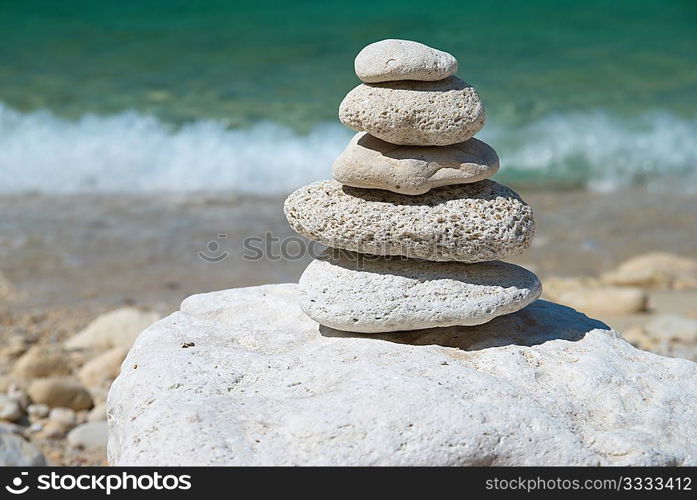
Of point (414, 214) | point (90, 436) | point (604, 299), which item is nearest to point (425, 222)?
point (414, 214)

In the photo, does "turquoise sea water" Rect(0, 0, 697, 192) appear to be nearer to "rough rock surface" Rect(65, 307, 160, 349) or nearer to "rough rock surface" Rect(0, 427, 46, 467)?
"rough rock surface" Rect(65, 307, 160, 349)

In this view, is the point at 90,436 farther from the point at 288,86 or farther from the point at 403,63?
the point at 288,86

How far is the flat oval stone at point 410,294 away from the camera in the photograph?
346 centimetres

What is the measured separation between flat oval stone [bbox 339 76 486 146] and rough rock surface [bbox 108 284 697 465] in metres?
0.82

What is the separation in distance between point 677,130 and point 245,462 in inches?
457

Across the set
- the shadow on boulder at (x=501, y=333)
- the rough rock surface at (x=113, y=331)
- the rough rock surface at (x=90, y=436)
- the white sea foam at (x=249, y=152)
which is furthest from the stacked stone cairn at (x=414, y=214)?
the white sea foam at (x=249, y=152)

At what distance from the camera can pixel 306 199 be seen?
364cm

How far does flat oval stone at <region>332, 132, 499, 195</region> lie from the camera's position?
346 centimetres

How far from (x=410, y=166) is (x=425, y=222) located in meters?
0.23

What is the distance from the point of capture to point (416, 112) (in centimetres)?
341

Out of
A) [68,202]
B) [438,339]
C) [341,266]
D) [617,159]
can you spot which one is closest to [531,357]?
[438,339]

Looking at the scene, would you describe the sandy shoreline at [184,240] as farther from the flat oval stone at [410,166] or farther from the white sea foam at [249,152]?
the flat oval stone at [410,166]

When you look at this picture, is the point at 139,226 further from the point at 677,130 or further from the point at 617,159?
the point at 677,130

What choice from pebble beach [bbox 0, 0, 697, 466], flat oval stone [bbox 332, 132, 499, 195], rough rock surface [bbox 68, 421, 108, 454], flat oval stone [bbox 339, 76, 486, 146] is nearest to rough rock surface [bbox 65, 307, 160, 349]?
pebble beach [bbox 0, 0, 697, 466]
